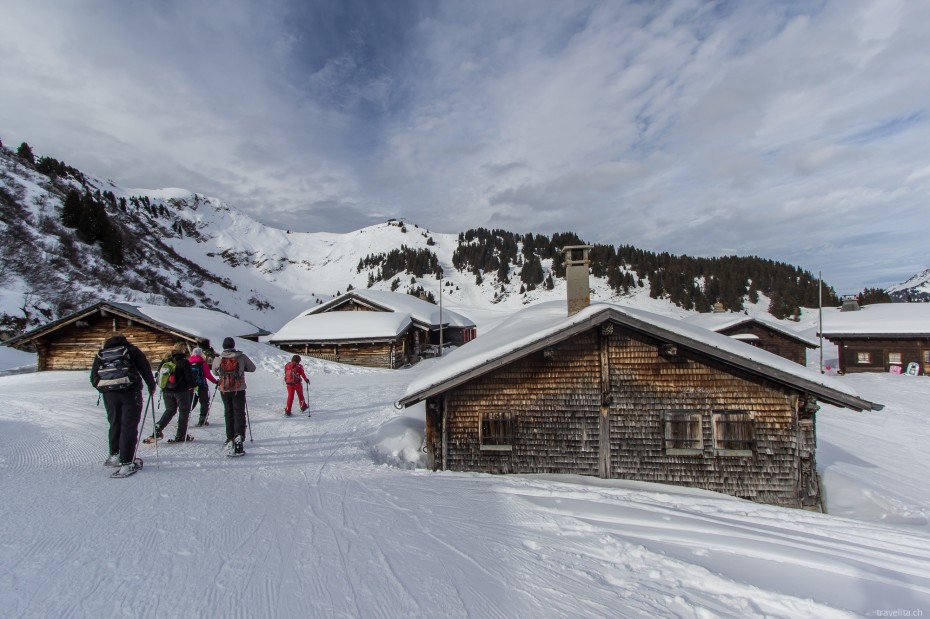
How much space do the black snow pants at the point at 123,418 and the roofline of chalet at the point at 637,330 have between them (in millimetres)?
4216

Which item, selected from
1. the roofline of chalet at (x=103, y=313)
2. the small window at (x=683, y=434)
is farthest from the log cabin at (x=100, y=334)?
the small window at (x=683, y=434)

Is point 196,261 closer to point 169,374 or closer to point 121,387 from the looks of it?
point 169,374

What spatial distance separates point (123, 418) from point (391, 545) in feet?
13.9

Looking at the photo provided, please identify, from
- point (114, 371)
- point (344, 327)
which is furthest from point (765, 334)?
point (114, 371)

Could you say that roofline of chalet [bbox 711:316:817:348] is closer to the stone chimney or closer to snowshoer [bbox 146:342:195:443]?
the stone chimney

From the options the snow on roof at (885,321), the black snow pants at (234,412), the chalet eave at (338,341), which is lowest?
the black snow pants at (234,412)

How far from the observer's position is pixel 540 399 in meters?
9.23

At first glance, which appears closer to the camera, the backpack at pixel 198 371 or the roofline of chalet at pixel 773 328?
the backpack at pixel 198 371

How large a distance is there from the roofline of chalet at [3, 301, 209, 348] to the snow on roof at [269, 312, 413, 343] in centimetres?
691

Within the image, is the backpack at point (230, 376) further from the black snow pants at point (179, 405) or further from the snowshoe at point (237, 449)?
the black snow pants at point (179, 405)

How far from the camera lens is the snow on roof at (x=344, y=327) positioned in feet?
89.4

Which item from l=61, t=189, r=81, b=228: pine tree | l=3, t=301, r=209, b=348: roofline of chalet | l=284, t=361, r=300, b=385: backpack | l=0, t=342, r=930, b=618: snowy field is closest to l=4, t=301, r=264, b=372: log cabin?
l=3, t=301, r=209, b=348: roofline of chalet

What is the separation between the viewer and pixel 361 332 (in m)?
27.4

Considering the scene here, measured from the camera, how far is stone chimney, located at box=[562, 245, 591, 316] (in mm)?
10281
